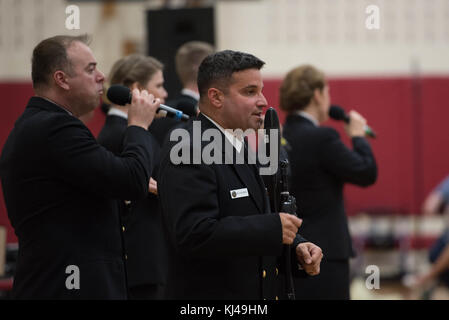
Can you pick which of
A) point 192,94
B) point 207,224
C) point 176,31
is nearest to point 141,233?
point 192,94

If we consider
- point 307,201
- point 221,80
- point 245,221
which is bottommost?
point 307,201

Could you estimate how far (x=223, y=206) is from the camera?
2.09 meters

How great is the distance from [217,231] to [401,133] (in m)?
7.15

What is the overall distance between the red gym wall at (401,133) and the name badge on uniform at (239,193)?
651cm

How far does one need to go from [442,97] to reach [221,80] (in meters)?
7.06

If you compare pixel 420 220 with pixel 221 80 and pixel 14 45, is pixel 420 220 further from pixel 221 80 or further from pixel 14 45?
pixel 221 80

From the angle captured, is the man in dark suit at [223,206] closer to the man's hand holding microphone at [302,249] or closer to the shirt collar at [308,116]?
the man's hand holding microphone at [302,249]

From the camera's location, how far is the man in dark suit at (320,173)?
3320 millimetres

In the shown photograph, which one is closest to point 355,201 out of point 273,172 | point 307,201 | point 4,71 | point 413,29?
point 413,29

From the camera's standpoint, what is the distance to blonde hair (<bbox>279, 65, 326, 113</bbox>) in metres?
3.56

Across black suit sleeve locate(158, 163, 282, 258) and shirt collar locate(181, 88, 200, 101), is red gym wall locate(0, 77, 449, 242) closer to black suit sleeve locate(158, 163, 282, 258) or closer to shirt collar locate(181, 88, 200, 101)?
shirt collar locate(181, 88, 200, 101)

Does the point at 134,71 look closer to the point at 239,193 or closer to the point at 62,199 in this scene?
the point at 62,199

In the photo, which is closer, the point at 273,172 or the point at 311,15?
the point at 273,172

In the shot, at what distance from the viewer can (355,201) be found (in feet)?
28.5
